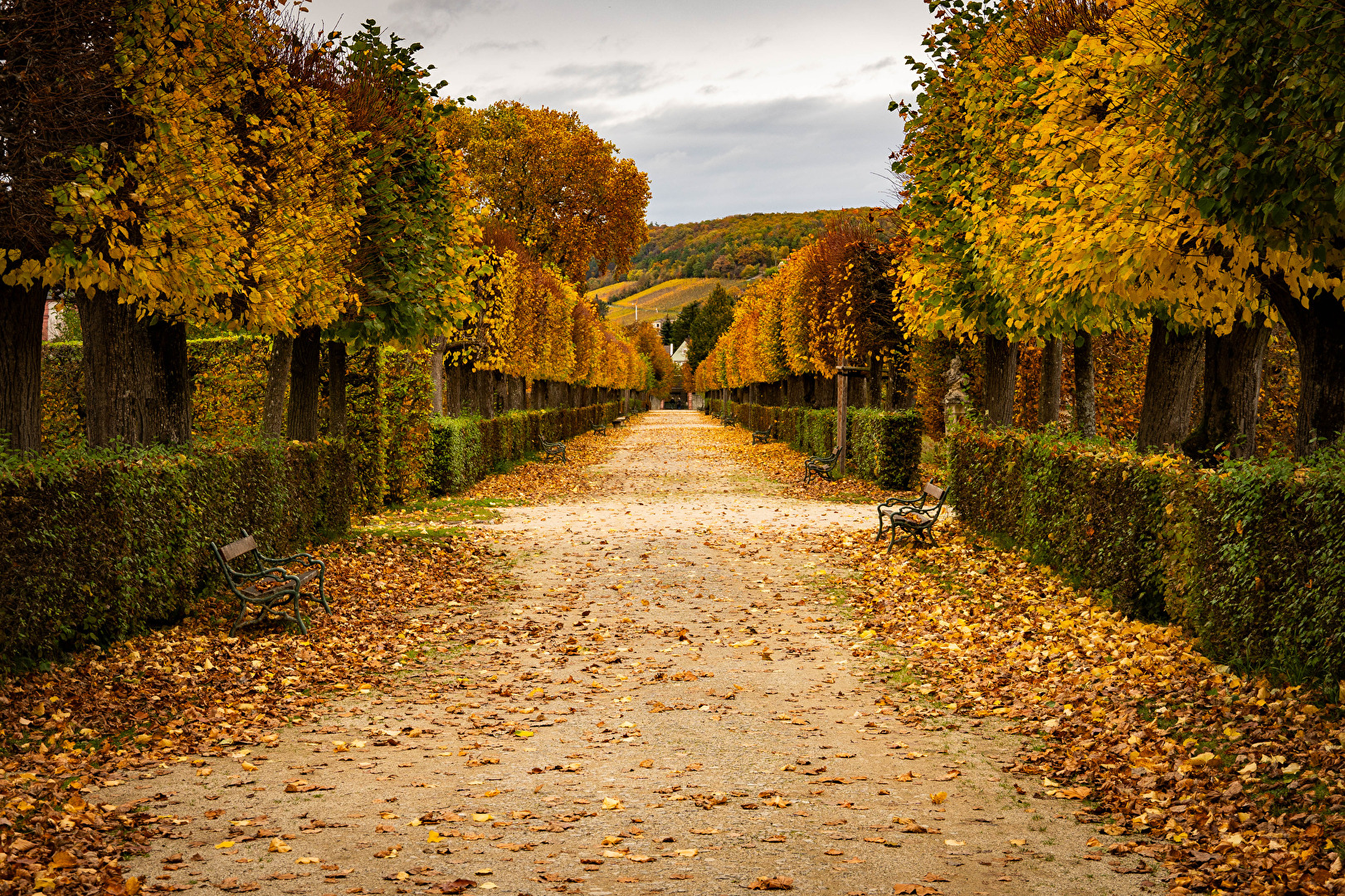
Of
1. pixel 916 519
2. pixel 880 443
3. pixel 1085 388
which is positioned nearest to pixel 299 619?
pixel 916 519

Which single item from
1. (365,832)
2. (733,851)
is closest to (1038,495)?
(733,851)

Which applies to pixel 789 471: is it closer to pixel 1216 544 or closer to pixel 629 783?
pixel 1216 544

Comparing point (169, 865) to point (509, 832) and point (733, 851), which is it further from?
point (733, 851)

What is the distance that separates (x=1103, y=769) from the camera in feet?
20.6

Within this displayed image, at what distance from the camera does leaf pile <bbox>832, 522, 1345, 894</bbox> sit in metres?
5.04

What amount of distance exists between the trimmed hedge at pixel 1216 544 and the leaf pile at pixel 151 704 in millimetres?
5915

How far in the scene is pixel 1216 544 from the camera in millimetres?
7484

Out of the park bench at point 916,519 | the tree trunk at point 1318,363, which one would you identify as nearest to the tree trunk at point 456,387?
the park bench at point 916,519

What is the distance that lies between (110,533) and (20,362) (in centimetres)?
395

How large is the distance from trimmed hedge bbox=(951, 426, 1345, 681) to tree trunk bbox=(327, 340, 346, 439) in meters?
10.5

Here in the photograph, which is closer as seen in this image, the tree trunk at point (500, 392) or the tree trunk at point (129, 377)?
the tree trunk at point (129, 377)

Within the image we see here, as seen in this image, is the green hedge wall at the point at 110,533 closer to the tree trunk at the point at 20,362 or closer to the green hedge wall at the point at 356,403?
the tree trunk at the point at 20,362

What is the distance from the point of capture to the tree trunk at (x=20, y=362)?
10938 mm

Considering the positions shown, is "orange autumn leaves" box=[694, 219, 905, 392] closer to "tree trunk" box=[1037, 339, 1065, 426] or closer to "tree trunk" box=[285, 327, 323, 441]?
"tree trunk" box=[1037, 339, 1065, 426]
